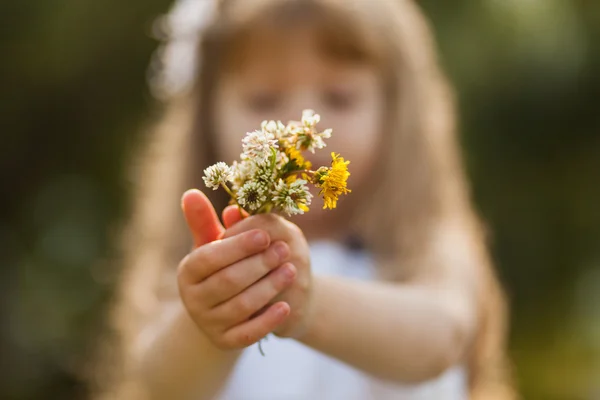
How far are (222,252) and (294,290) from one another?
62 mm

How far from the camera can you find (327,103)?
644 millimetres

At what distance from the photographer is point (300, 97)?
2.04ft

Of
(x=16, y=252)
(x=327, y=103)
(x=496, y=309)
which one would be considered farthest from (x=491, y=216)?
(x=16, y=252)

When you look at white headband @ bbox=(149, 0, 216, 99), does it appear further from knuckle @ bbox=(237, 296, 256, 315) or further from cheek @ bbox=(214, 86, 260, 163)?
knuckle @ bbox=(237, 296, 256, 315)

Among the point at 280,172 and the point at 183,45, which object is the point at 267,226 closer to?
the point at 280,172

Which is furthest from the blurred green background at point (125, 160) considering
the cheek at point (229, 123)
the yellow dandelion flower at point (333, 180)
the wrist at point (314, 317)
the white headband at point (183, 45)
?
the yellow dandelion flower at point (333, 180)

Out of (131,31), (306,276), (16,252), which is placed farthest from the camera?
(16,252)

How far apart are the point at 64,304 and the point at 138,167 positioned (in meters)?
0.39

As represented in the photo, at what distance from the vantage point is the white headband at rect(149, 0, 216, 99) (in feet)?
2.57

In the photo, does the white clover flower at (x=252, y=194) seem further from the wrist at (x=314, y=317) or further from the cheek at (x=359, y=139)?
the cheek at (x=359, y=139)

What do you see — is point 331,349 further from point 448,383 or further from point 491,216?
point 491,216

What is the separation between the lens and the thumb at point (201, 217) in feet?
1.27

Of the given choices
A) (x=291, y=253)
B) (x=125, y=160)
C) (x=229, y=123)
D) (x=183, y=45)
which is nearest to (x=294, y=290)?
(x=291, y=253)

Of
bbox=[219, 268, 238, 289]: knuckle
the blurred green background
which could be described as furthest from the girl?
the blurred green background
